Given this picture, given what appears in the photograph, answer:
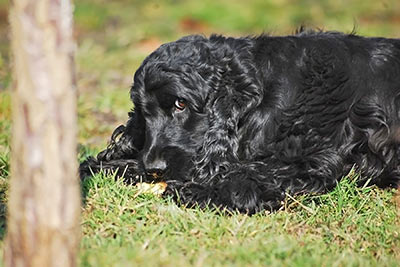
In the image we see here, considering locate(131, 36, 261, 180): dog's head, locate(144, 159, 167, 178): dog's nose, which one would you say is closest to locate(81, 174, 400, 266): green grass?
locate(144, 159, 167, 178): dog's nose

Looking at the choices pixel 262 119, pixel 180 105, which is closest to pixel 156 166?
pixel 180 105

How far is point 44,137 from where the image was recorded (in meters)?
2.86

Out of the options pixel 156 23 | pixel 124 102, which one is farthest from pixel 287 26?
pixel 124 102

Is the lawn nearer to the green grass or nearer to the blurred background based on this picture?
the green grass

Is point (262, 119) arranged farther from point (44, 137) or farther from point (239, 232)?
point (44, 137)

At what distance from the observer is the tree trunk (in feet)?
9.31

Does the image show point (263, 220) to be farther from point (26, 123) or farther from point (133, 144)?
point (26, 123)

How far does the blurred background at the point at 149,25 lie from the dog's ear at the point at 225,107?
2.80 m

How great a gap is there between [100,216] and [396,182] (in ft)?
6.97

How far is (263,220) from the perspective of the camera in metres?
4.13

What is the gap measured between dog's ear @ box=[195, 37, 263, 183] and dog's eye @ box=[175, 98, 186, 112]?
0.16m

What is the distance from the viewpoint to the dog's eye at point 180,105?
4527 mm

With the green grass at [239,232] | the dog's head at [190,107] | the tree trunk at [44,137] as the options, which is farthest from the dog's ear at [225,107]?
the tree trunk at [44,137]

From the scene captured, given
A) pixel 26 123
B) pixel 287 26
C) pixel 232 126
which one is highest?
pixel 26 123
